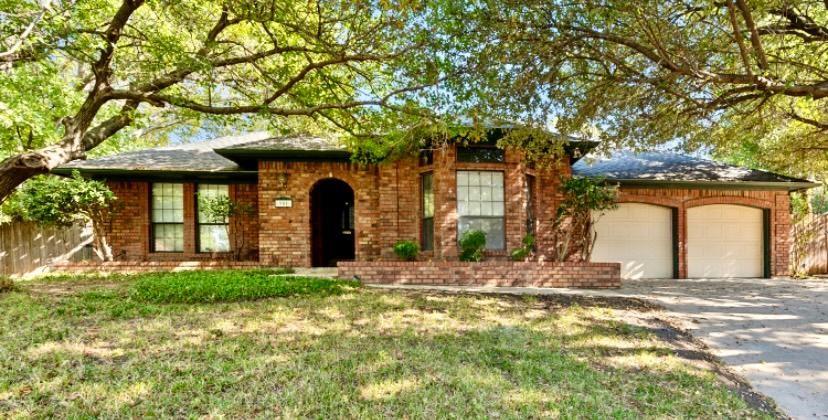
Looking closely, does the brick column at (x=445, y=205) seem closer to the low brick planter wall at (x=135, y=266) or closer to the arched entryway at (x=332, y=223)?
the arched entryway at (x=332, y=223)

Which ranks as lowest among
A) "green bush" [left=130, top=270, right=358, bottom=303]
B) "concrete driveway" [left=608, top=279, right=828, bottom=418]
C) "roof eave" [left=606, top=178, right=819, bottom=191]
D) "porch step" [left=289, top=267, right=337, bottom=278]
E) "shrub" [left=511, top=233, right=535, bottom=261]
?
"concrete driveway" [left=608, top=279, right=828, bottom=418]

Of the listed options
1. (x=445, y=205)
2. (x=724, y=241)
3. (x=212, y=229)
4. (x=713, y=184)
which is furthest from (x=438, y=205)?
(x=724, y=241)

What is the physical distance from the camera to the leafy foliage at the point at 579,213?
8.94 metres

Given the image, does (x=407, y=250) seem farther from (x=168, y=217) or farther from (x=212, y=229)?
(x=168, y=217)

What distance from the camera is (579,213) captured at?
9.34 m

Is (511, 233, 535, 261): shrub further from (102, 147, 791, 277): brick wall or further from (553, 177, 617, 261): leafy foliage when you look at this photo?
(553, 177, 617, 261): leafy foliage

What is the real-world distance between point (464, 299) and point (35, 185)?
10360 millimetres

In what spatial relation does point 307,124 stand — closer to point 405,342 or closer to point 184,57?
point 184,57

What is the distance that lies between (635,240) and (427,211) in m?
5.94

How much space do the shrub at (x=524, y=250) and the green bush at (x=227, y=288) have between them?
3.65 meters

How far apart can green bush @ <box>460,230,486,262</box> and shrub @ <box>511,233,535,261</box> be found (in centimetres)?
75

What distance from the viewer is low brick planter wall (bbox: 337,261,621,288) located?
26.9 ft

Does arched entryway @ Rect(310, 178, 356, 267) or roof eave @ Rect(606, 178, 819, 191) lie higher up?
roof eave @ Rect(606, 178, 819, 191)

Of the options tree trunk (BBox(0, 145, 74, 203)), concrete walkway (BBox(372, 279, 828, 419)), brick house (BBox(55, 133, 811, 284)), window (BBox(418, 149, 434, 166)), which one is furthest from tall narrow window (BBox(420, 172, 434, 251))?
tree trunk (BBox(0, 145, 74, 203))
